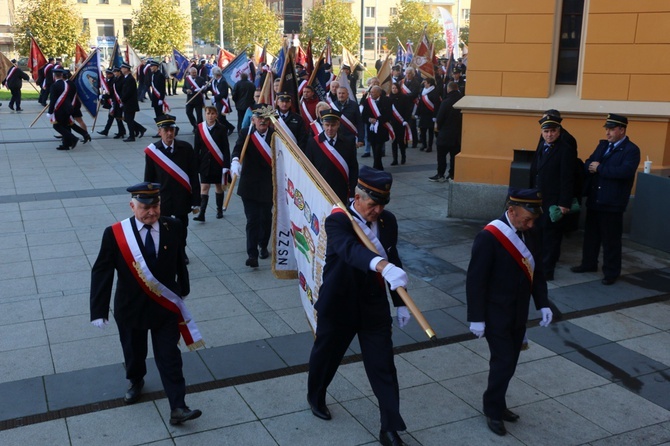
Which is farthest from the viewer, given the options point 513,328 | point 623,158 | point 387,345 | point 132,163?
point 132,163

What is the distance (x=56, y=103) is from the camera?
58.0 ft

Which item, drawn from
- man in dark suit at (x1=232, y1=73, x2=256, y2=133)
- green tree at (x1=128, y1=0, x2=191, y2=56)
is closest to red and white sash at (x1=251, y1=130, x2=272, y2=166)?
man in dark suit at (x1=232, y1=73, x2=256, y2=133)

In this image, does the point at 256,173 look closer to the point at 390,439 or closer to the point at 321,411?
the point at 321,411

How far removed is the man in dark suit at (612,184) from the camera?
8461 millimetres

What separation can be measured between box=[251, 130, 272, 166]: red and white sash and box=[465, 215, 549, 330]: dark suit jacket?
424 centimetres

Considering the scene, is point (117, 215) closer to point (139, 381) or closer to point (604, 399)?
point (139, 381)

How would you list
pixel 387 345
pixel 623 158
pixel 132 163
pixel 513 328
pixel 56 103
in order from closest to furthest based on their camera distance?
pixel 387 345
pixel 513 328
pixel 623 158
pixel 132 163
pixel 56 103

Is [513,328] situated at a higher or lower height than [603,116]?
lower

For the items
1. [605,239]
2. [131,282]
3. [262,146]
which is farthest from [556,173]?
[131,282]

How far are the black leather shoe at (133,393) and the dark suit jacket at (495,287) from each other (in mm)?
2582

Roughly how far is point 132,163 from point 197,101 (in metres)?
5.35

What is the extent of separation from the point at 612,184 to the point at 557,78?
2.98 m

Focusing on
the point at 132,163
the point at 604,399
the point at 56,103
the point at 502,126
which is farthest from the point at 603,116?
the point at 56,103

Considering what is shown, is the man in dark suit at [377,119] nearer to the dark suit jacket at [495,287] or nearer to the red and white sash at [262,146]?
the red and white sash at [262,146]
